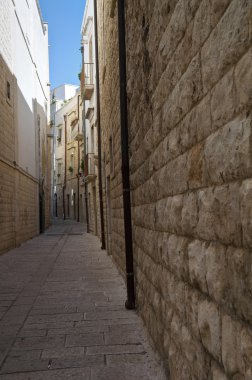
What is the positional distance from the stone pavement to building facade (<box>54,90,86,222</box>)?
999 inches

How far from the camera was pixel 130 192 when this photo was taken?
5547mm

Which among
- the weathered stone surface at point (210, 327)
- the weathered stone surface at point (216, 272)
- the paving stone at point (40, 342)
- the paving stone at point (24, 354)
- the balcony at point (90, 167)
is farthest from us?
the balcony at point (90, 167)

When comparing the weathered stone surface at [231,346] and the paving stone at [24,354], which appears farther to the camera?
the paving stone at [24,354]

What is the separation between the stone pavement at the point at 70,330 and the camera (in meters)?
3.54

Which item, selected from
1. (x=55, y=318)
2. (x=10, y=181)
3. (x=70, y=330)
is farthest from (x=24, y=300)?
(x=10, y=181)

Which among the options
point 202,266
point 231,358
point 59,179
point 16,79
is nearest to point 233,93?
point 202,266

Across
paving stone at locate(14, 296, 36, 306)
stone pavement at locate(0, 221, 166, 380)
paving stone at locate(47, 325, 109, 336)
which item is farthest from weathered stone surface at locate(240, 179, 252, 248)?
paving stone at locate(14, 296, 36, 306)

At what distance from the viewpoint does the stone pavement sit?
3543 mm

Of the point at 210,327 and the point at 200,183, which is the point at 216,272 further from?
the point at 200,183

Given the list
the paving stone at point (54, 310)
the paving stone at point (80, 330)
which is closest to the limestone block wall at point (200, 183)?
the paving stone at point (80, 330)

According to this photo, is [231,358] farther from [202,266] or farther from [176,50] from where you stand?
[176,50]

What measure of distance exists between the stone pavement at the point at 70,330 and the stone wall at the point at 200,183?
1.40 ft

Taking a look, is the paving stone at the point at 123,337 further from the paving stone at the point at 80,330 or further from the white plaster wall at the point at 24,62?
the white plaster wall at the point at 24,62

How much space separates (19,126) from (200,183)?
14.3 meters
